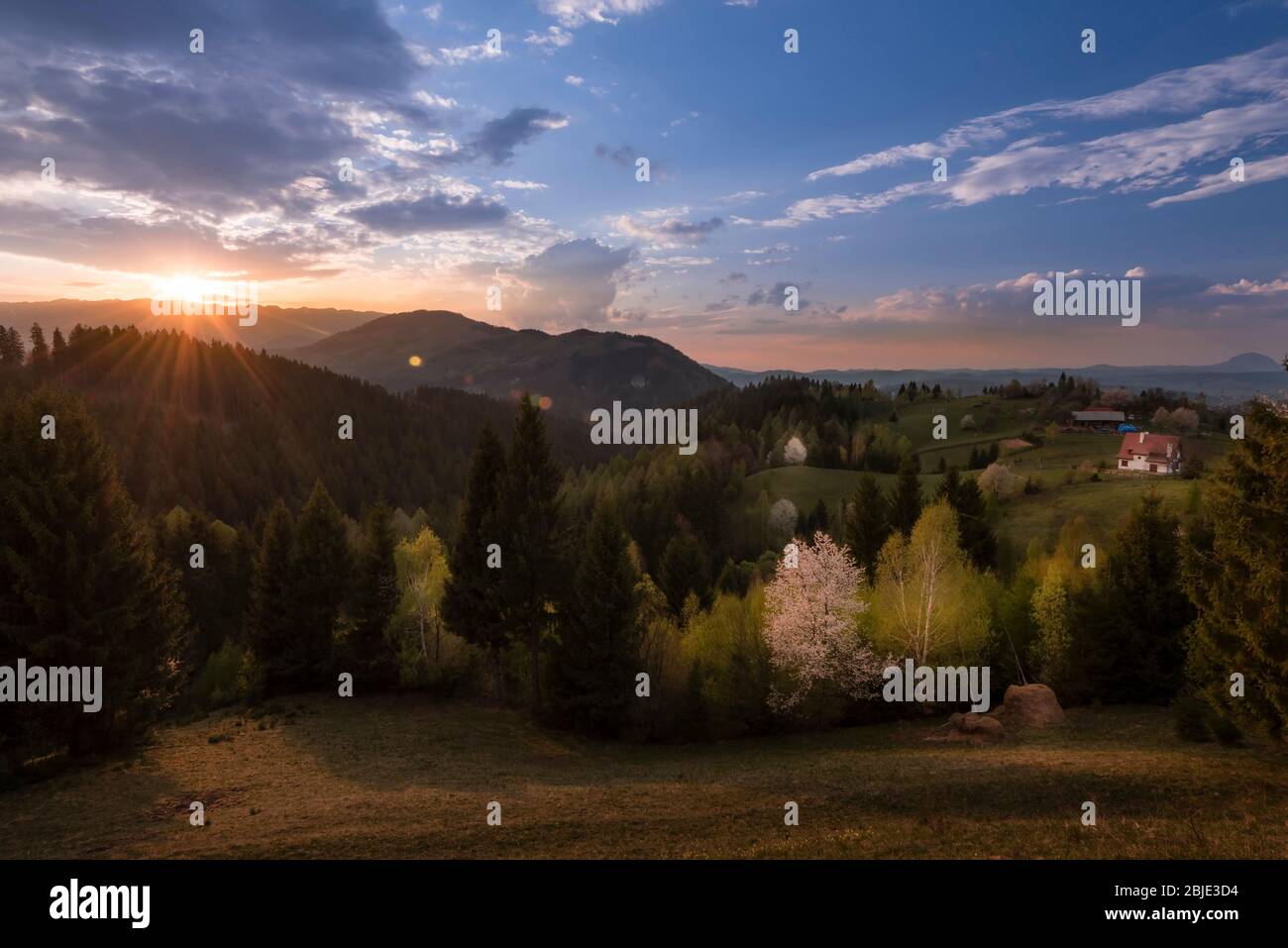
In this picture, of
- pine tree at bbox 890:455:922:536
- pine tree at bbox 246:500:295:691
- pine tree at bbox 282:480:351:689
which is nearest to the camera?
Result: pine tree at bbox 246:500:295:691

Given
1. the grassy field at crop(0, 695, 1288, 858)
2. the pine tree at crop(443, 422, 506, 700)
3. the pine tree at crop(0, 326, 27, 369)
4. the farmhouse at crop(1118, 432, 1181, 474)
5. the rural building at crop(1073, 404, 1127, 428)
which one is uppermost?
the pine tree at crop(0, 326, 27, 369)

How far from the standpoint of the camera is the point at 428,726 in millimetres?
34906

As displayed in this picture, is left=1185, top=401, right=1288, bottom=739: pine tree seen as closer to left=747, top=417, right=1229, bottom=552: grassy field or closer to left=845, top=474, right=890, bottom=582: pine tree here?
left=845, top=474, right=890, bottom=582: pine tree

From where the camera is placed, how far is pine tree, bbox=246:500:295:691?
4412 cm

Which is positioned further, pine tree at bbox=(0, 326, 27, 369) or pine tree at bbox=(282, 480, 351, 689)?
pine tree at bbox=(0, 326, 27, 369)

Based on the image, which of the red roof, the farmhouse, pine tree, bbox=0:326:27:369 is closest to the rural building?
the red roof

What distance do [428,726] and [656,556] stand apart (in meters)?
67.0

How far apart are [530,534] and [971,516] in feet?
145

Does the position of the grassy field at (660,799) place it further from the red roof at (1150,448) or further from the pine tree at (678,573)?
the red roof at (1150,448)

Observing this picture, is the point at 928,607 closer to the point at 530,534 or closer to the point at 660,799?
the point at 530,534

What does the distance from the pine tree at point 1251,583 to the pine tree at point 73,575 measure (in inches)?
1669

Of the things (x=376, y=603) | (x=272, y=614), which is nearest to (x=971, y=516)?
(x=376, y=603)

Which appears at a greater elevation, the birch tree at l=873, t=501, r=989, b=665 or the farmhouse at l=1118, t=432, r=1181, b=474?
the farmhouse at l=1118, t=432, r=1181, b=474

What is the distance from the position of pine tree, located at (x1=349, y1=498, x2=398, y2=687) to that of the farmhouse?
117023mm
